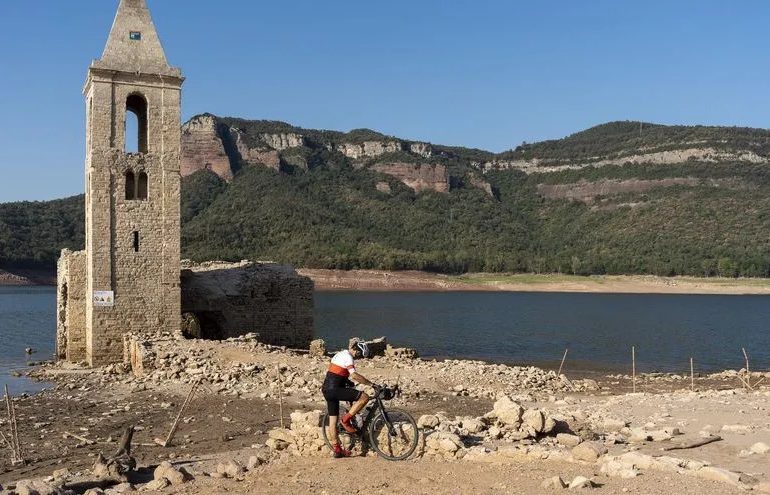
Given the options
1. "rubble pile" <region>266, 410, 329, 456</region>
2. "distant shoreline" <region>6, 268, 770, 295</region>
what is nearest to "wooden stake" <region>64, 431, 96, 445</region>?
"rubble pile" <region>266, 410, 329, 456</region>

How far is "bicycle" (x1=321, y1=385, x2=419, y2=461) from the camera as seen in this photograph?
32.1 feet

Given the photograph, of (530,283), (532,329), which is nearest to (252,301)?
(532,329)

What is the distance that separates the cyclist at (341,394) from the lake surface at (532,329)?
44.2 ft

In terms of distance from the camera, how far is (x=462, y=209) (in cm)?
13375

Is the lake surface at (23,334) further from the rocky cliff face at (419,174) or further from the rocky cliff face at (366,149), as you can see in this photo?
the rocky cliff face at (366,149)

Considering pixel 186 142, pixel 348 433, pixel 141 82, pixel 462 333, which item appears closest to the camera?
pixel 348 433

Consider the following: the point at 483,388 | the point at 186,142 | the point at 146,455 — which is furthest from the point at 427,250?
the point at 146,455

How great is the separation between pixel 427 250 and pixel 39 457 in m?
98.0

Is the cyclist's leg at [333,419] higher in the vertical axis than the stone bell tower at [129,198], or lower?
lower

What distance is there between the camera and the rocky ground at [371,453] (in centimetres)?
901

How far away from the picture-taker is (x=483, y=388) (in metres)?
19.1

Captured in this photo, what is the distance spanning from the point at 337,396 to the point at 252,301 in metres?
18.1

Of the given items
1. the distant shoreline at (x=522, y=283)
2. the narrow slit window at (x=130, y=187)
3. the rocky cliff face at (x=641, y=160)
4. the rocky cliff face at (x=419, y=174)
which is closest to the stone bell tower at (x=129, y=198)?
the narrow slit window at (x=130, y=187)

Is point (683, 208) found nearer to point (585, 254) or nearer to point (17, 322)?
point (585, 254)
